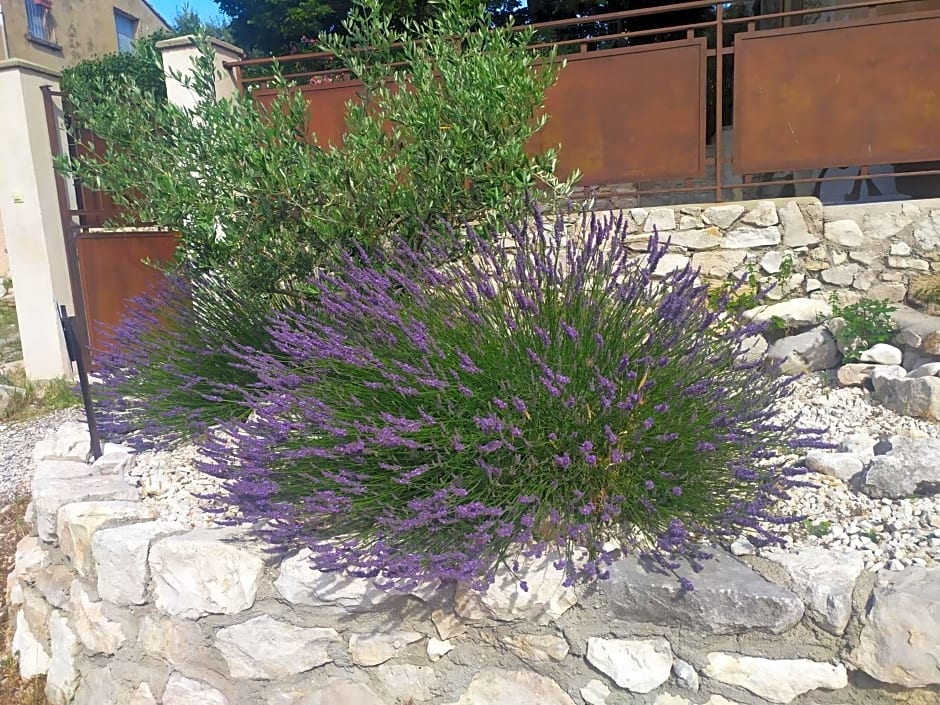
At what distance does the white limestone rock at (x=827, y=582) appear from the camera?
2.07 m

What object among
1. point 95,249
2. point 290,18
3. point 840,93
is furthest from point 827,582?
point 290,18

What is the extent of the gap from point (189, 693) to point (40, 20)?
1797 centimetres

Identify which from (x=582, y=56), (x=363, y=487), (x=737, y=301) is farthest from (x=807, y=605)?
(x=582, y=56)

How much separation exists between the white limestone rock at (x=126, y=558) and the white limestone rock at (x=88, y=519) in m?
0.09

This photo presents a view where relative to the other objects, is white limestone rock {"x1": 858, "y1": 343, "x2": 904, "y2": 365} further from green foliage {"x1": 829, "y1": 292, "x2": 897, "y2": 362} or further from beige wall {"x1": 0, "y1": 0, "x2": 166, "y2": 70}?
beige wall {"x1": 0, "y1": 0, "x2": 166, "y2": 70}

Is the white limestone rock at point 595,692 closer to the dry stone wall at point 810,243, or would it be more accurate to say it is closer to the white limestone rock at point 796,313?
the white limestone rock at point 796,313

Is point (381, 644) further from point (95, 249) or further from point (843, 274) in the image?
point (95, 249)

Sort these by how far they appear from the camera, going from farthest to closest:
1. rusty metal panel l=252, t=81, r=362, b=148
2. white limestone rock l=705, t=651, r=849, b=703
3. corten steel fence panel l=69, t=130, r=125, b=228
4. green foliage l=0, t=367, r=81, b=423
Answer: corten steel fence panel l=69, t=130, r=125, b=228
green foliage l=0, t=367, r=81, b=423
rusty metal panel l=252, t=81, r=362, b=148
white limestone rock l=705, t=651, r=849, b=703

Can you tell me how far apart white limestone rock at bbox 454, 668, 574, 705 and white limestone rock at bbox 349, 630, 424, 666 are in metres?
0.24

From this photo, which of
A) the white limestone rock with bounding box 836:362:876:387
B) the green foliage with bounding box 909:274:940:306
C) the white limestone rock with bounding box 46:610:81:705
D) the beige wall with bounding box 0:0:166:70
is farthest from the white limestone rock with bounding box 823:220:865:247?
the beige wall with bounding box 0:0:166:70

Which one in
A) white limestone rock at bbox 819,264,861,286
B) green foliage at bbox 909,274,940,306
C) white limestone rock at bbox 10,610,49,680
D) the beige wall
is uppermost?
the beige wall

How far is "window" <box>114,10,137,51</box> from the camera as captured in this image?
19219mm

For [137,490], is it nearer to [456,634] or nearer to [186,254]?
[186,254]

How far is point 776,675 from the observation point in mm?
2109
